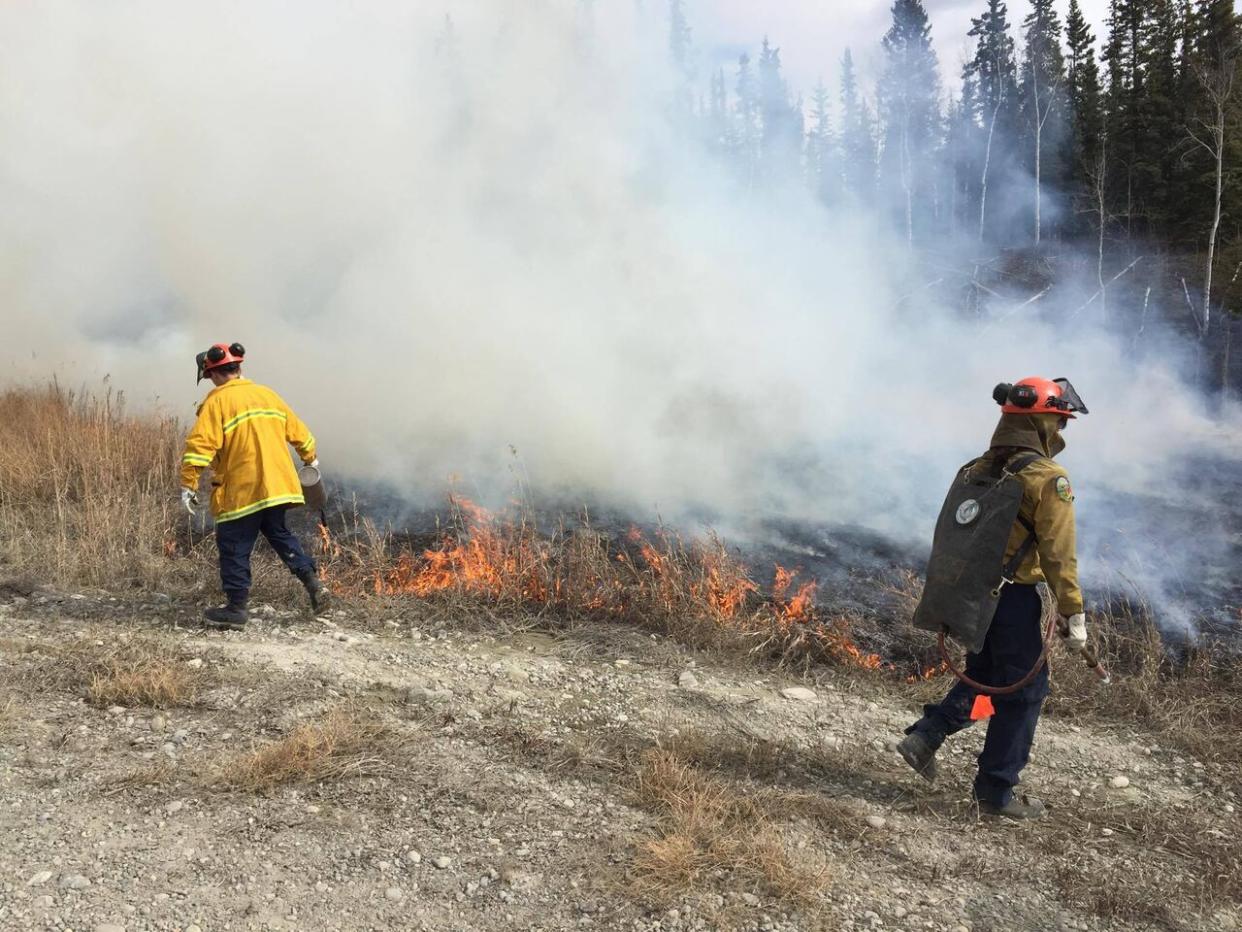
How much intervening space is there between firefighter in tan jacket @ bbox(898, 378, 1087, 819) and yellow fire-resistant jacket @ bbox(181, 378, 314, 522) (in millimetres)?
3466

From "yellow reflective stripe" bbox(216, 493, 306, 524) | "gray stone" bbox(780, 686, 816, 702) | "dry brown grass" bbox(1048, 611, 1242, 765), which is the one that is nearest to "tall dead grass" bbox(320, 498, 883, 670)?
"gray stone" bbox(780, 686, 816, 702)

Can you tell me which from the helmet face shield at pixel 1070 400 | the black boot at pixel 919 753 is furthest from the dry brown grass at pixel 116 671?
the helmet face shield at pixel 1070 400

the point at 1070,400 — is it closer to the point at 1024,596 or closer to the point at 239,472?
the point at 1024,596

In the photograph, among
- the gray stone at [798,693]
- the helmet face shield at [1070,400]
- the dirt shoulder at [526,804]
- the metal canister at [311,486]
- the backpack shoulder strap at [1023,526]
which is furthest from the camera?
the metal canister at [311,486]

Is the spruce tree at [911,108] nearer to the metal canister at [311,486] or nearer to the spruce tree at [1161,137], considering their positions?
the spruce tree at [1161,137]

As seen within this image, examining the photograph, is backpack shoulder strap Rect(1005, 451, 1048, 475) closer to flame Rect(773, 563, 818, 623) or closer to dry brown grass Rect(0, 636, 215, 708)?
flame Rect(773, 563, 818, 623)

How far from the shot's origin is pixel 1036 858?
2807mm

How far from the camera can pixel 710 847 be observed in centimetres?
263

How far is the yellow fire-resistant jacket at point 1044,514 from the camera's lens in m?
2.76

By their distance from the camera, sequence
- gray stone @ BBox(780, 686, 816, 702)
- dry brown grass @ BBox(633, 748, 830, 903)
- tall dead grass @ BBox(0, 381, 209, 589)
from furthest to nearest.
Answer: tall dead grass @ BBox(0, 381, 209, 589) < gray stone @ BBox(780, 686, 816, 702) < dry brown grass @ BBox(633, 748, 830, 903)

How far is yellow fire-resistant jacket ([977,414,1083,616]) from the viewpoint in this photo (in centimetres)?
276

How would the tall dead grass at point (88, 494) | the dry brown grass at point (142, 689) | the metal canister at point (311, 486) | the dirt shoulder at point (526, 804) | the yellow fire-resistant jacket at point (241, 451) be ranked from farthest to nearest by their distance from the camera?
the tall dead grass at point (88, 494)
the metal canister at point (311, 486)
the yellow fire-resistant jacket at point (241, 451)
the dry brown grass at point (142, 689)
the dirt shoulder at point (526, 804)

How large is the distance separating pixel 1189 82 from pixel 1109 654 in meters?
28.1

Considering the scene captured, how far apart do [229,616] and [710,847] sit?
3.00 metres
